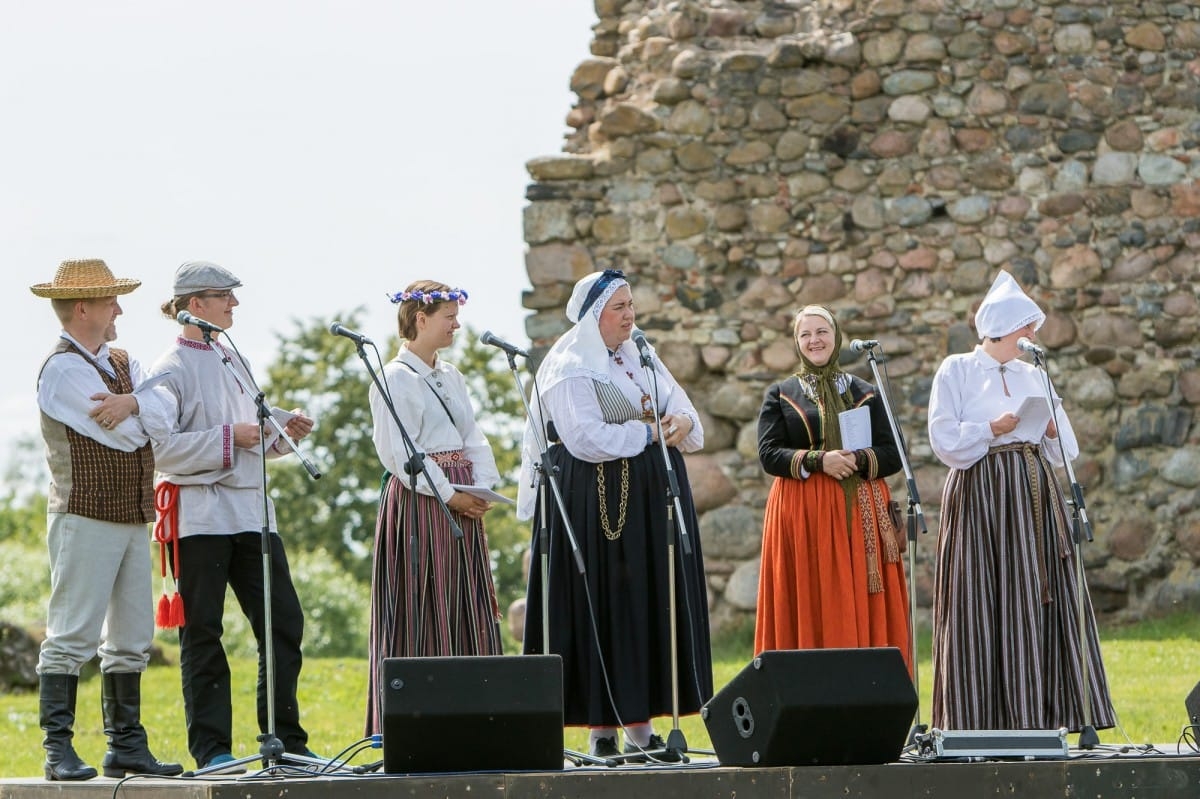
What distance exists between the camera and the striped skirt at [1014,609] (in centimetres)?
643

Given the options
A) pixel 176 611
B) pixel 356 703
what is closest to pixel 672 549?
pixel 176 611

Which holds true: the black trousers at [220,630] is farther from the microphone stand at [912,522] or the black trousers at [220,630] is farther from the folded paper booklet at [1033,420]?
the folded paper booklet at [1033,420]

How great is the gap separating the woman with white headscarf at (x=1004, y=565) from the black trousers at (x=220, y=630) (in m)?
2.49

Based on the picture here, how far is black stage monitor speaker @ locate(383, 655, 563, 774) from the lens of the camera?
15.6 feet

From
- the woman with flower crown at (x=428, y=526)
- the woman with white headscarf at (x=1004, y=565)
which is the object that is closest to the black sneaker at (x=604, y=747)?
the woman with flower crown at (x=428, y=526)

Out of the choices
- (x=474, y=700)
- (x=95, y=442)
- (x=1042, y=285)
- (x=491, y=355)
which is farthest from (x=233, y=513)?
(x=491, y=355)

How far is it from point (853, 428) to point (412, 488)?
177cm

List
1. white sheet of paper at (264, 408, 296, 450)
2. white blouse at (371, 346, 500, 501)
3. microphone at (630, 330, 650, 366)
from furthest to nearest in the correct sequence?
1. white blouse at (371, 346, 500, 501)
2. microphone at (630, 330, 650, 366)
3. white sheet of paper at (264, 408, 296, 450)

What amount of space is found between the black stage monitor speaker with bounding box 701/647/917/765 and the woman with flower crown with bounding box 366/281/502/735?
1.54 metres

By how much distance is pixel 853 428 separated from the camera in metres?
6.55

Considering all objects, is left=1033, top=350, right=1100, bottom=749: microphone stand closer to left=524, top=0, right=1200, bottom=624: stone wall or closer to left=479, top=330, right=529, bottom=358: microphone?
left=479, top=330, right=529, bottom=358: microphone

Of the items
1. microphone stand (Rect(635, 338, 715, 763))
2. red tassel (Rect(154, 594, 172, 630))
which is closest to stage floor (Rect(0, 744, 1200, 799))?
microphone stand (Rect(635, 338, 715, 763))

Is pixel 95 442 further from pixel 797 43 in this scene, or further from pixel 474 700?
pixel 797 43

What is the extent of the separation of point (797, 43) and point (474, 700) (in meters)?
5.91
